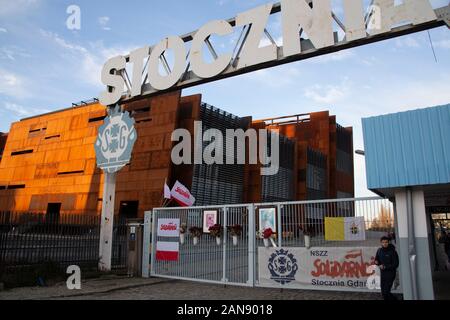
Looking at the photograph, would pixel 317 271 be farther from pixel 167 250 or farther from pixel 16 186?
pixel 16 186

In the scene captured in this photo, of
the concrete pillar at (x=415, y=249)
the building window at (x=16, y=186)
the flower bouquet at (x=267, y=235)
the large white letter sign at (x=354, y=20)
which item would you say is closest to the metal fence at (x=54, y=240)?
the flower bouquet at (x=267, y=235)

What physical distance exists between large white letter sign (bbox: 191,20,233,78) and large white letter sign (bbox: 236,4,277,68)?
26.5 inches

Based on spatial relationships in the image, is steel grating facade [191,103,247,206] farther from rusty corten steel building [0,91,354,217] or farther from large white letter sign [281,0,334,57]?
large white letter sign [281,0,334,57]

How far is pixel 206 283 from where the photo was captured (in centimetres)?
1252

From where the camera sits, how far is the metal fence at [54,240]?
498 inches

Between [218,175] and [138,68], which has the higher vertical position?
[138,68]

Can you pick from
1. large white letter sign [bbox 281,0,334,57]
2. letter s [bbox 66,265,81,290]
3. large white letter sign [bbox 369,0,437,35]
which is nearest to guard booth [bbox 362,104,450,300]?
large white letter sign [bbox 369,0,437,35]

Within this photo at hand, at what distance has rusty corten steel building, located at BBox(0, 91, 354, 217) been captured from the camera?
41.2 m

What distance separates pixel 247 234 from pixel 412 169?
5439 mm

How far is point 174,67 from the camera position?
15969 millimetres

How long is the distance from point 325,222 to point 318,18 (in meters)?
6.89

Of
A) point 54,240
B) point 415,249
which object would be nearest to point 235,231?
point 415,249

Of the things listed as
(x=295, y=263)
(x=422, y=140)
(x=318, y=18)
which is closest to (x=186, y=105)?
(x=318, y=18)
